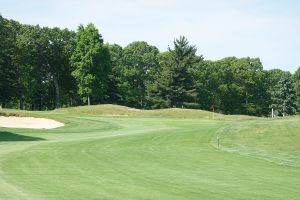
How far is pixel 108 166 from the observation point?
50.2 ft

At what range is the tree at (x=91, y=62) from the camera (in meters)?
79.4

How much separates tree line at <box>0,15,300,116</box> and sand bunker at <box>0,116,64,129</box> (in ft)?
117

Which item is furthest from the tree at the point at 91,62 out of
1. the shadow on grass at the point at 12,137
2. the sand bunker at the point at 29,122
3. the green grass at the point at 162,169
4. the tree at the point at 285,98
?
the green grass at the point at 162,169

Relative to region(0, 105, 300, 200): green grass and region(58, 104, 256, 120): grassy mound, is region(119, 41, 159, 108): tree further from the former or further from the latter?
region(0, 105, 300, 200): green grass

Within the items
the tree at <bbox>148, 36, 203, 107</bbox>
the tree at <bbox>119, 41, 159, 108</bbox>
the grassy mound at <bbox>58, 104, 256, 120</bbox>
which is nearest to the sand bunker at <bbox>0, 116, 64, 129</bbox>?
the grassy mound at <bbox>58, 104, 256, 120</bbox>

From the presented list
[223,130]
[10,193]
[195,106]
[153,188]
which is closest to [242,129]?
[223,130]

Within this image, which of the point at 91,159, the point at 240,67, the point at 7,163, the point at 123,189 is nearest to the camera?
the point at 123,189

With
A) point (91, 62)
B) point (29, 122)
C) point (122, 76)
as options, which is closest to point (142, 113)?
point (29, 122)

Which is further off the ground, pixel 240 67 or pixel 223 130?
pixel 240 67

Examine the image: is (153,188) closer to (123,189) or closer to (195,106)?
(123,189)

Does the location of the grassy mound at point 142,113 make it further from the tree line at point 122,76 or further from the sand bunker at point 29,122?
the tree line at point 122,76

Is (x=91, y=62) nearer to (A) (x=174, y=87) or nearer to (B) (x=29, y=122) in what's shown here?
(A) (x=174, y=87)

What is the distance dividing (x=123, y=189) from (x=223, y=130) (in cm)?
2222

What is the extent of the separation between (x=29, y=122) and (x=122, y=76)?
195 feet
